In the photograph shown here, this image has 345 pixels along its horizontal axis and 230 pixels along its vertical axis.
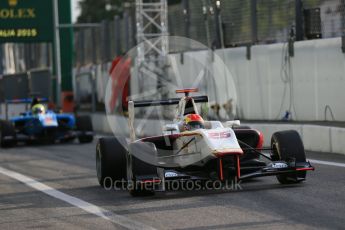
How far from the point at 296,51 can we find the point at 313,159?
560 centimetres

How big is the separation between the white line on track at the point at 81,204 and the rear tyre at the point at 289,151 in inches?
96.2

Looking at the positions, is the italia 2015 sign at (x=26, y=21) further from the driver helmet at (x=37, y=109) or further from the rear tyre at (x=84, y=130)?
the driver helmet at (x=37, y=109)

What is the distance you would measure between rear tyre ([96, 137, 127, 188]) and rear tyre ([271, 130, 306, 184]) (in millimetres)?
1984

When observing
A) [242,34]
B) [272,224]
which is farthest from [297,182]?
[242,34]

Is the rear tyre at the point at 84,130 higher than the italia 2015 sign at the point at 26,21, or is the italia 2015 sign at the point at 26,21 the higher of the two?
the italia 2015 sign at the point at 26,21

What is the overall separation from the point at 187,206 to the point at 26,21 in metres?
26.9

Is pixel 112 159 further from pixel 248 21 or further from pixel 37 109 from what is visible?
pixel 248 21

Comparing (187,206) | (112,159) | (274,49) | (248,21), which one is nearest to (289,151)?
(187,206)

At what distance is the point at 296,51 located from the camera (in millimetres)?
20188

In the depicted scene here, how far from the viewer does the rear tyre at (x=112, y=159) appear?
1179 centimetres

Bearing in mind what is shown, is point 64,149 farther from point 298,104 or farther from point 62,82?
point 62,82

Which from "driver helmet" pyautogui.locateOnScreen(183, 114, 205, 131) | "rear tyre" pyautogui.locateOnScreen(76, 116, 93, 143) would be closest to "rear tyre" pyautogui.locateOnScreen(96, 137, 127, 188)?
"driver helmet" pyautogui.locateOnScreen(183, 114, 205, 131)

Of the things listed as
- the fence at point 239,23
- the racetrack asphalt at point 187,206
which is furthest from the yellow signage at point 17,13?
the racetrack asphalt at point 187,206

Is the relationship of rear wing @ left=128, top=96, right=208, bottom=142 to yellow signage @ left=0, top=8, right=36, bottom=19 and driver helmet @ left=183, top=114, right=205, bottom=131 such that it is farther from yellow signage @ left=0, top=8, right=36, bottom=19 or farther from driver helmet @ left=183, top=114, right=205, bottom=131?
yellow signage @ left=0, top=8, right=36, bottom=19
